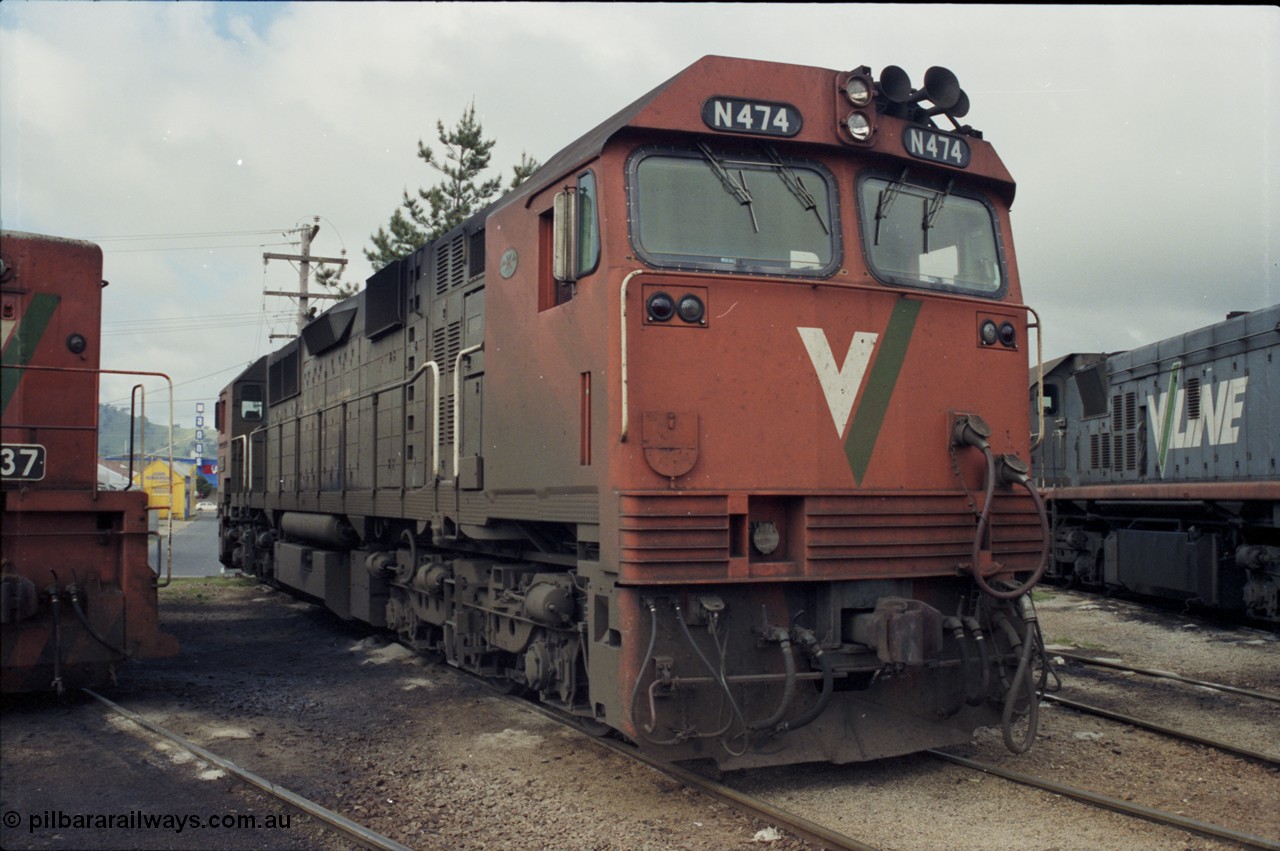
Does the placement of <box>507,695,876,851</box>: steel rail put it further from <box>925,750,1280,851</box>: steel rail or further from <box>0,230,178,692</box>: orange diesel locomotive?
<box>0,230,178,692</box>: orange diesel locomotive

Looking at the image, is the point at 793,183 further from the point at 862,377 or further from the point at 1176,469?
the point at 1176,469

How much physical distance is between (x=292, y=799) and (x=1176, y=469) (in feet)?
39.0

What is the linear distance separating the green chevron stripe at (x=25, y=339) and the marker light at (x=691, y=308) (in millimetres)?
5023

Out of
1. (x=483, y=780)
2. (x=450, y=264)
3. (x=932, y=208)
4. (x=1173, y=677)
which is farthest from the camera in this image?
(x=1173, y=677)

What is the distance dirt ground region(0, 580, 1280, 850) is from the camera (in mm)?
4633

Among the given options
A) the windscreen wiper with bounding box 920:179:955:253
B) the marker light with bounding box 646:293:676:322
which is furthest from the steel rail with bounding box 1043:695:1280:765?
the marker light with bounding box 646:293:676:322

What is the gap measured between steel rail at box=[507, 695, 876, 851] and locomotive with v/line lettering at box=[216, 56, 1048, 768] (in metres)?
0.21

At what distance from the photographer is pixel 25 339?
24.1 ft

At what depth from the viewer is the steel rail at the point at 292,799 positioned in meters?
4.45

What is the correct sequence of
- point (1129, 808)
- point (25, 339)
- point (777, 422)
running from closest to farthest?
point (1129, 808)
point (777, 422)
point (25, 339)

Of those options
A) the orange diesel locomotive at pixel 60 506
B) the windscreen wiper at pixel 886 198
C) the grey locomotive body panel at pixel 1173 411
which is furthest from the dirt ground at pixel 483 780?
the grey locomotive body panel at pixel 1173 411

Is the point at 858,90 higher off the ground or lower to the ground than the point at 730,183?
higher

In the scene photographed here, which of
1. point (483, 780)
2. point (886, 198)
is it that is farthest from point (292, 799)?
point (886, 198)

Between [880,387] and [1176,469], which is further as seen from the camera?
[1176,469]
